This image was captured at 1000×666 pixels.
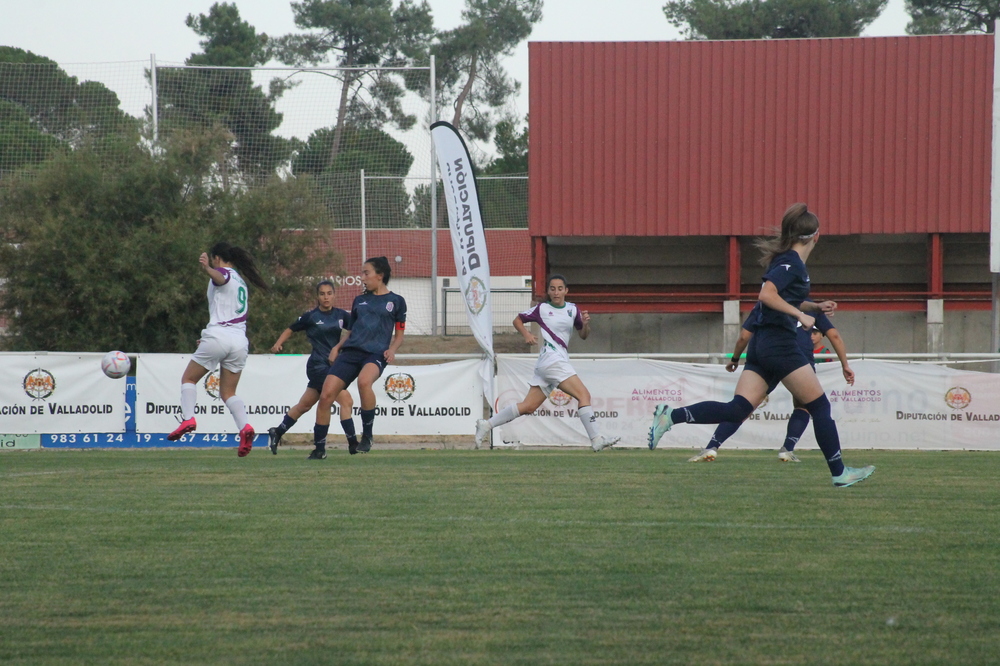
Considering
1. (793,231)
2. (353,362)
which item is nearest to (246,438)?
(353,362)

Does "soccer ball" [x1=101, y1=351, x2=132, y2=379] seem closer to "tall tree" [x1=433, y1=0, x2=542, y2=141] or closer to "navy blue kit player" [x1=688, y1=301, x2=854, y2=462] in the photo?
"navy blue kit player" [x1=688, y1=301, x2=854, y2=462]

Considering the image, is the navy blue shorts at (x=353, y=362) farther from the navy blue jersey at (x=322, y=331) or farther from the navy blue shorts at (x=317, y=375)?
the navy blue jersey at (x=322, y=331)

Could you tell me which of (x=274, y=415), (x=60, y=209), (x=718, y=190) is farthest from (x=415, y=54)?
(x=274, y=415)

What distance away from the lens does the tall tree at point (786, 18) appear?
50781mm

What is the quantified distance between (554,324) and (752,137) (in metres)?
18.8

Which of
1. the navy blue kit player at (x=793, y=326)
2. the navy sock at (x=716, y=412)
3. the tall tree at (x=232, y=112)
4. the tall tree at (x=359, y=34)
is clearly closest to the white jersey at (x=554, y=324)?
the navy sock at (x=716, y=412)

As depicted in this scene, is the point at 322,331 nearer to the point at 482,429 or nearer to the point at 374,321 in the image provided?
the point at 374,321

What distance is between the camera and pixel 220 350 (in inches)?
371

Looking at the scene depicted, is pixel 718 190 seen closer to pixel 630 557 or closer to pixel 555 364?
pixel 555 364

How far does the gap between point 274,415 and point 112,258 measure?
995 centimetres

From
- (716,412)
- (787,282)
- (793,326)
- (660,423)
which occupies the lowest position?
(660,423)

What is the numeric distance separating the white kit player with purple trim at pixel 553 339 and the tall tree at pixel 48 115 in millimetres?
16937

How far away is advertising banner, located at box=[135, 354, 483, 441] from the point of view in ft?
50.6

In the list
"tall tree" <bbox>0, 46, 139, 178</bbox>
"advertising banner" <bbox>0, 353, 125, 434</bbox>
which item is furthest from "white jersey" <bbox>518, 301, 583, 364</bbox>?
"tall tree" <bbox>0, 46, 139, 178</bbox>
